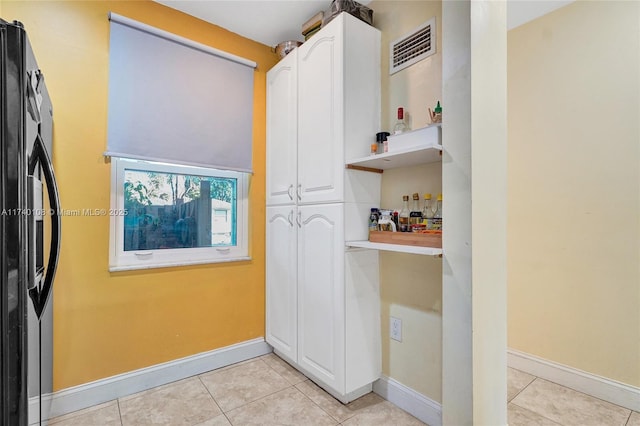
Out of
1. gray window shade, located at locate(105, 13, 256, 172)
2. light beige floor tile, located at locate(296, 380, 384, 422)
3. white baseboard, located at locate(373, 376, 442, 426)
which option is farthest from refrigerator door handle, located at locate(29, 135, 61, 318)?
white baseboard, located at locate(373, 376, 442, 426)

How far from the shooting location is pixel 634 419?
5.50 ft

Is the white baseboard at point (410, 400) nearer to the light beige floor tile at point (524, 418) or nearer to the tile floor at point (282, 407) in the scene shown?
the tile floor at point (282, 407)

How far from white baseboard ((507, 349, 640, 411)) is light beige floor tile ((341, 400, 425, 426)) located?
43.7 inches

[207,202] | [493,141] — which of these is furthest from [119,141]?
[493,141]

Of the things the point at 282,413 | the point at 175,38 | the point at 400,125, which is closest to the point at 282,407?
the point at 282,413

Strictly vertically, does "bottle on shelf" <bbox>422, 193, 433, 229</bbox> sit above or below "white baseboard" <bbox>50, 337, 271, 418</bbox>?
above

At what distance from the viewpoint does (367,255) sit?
1.80 metres

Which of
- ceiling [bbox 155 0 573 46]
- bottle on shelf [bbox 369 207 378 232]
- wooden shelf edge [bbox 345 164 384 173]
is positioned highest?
ceiling [bbox 155 0 573 46]

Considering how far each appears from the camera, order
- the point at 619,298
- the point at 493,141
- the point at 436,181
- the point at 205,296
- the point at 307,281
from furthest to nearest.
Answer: the point at 205,296 → the point at 307,281 → the point at 619,298 → the point at 436,181 → the point at 493,141

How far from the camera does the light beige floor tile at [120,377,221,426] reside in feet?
5.33

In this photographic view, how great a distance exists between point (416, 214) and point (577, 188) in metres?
1.24

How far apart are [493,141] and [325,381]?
154 cm

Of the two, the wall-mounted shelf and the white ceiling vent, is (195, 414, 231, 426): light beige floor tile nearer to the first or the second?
the wall-mounted shelf

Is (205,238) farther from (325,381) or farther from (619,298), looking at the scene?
(619,298)
